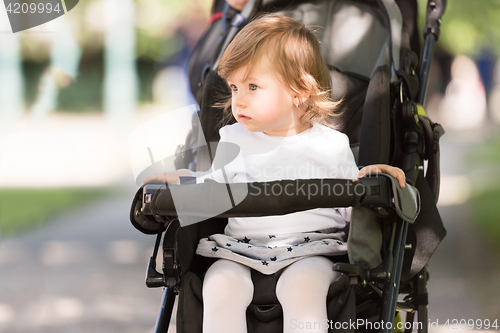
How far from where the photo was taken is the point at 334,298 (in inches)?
46.8

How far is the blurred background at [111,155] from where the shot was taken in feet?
8.98

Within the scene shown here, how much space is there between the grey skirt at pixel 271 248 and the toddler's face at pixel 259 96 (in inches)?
12.8

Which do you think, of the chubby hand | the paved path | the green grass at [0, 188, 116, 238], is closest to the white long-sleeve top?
the chubby hand

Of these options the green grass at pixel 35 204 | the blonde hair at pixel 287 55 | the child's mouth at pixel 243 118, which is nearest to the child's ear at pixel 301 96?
the blonde hair at pixel 287 55

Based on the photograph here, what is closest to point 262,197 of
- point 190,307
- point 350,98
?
point 190,307

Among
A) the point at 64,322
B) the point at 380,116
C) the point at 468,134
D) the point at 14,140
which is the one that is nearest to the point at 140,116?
the point at 14,140

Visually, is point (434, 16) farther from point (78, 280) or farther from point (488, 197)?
point (488, 197)

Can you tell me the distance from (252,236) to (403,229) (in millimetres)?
404

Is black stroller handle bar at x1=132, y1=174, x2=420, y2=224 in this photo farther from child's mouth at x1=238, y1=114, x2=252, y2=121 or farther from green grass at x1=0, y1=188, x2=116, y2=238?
green grass at x1=0, y1=188, x2=116, y2=238

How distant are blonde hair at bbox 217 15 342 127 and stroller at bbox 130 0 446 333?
0.17 metres

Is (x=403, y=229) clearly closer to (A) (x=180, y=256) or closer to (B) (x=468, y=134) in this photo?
(A) (x=180, y=256)

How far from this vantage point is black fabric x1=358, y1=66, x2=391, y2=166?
1.50 m

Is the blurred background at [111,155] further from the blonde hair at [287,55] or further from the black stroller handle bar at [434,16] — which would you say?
the black stroller handle bar at [434,16]

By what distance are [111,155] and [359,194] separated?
8.13 metres
